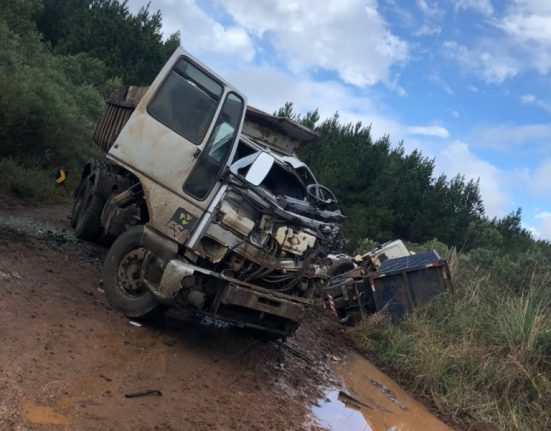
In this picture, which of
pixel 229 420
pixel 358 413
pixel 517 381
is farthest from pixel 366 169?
pixel 229 420

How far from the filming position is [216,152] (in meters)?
6.32

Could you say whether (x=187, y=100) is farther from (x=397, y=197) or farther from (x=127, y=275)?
(x=397, y=197)

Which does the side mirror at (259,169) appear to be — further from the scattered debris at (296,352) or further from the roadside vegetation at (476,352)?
the roadside vegetation at (476,352)

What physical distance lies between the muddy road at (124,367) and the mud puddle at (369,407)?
0.08 feet

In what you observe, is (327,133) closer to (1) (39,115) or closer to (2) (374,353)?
(1) (39,115)

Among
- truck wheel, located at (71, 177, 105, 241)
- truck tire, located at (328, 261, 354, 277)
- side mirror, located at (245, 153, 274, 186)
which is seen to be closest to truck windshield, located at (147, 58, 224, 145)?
side mirror, located at (245, 153, 274, 186)

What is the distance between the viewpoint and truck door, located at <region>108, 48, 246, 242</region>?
6.17 metres

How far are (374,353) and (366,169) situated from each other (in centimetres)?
1804

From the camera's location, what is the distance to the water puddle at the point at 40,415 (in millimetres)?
3623

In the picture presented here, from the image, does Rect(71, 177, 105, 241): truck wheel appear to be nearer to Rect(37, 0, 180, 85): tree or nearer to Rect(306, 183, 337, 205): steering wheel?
Rect(306, 183, 337, 205): steering wheel

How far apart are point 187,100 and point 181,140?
19.3 inches

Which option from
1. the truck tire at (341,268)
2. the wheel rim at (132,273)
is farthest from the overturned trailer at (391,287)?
the wheel rim at (132,273)

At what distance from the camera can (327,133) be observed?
30.0 meters

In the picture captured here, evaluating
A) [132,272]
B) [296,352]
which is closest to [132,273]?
[132,272]
